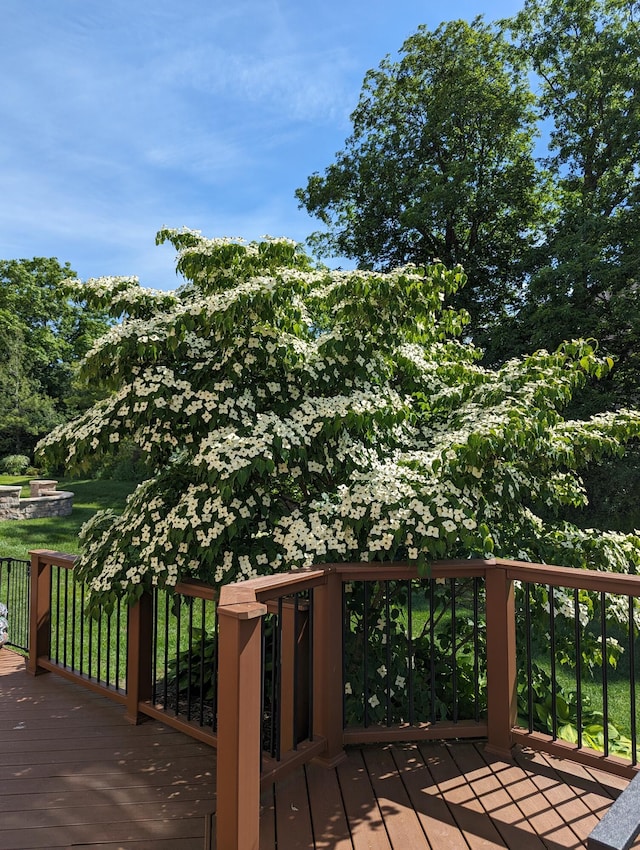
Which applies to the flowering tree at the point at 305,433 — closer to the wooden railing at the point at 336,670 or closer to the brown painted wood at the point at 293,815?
the wooden railing at the point at 336,670

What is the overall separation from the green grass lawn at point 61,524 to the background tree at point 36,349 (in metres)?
3.54

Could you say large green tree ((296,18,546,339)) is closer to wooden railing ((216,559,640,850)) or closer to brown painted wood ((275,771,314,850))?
wooden railing ((216,559,640,850))

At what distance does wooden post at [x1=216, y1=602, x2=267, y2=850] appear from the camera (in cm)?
191

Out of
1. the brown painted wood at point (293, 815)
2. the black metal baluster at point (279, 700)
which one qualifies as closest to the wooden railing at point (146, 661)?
the black metal baluster at point (279, 700)

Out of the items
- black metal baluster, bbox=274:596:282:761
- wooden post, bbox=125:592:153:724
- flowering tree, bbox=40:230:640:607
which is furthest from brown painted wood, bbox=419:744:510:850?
wooden post, bbox=125:592:153:724

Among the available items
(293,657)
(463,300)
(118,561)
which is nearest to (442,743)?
(293,657)

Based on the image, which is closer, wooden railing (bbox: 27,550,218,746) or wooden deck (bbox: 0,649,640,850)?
wooden deck (bbox: 0,649,640,850)

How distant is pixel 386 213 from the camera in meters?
13.6

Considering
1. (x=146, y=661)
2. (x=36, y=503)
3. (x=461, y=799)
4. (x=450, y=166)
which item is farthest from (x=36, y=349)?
(x=461, y=799)

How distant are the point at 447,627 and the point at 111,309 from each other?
302cm

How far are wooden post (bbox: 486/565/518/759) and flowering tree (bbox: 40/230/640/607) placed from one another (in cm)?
30

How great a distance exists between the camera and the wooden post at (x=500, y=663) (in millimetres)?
2713

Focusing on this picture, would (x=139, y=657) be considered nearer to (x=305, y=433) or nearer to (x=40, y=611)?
(x=40, y=611)

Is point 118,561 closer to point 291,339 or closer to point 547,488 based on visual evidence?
point 291,339
